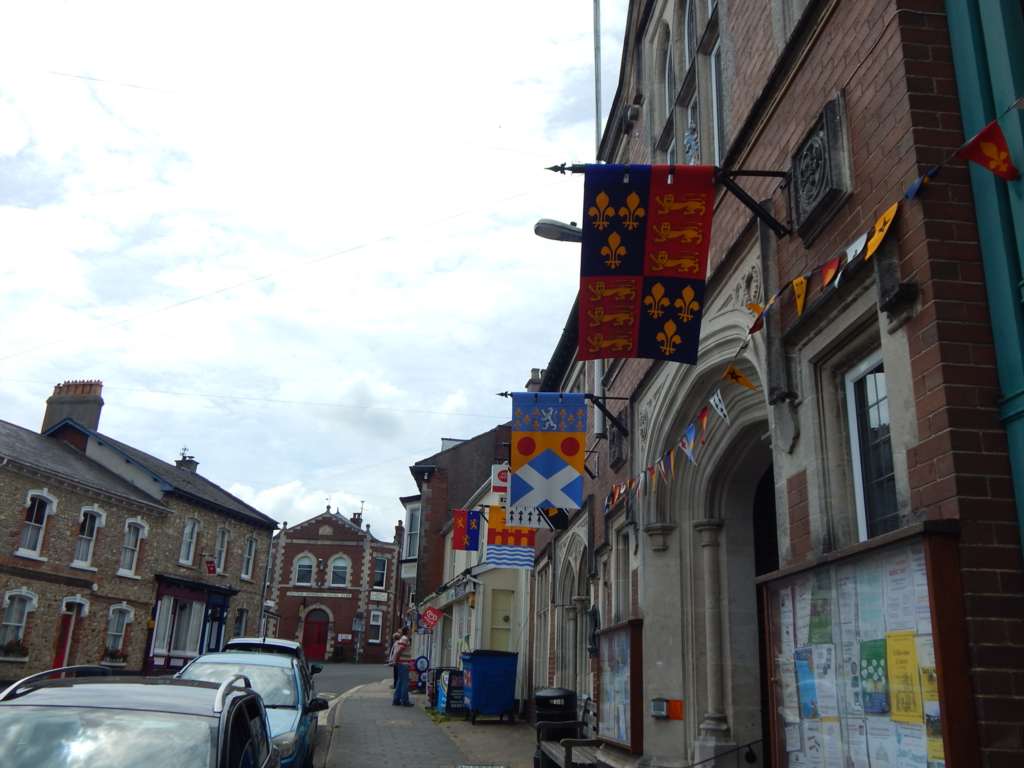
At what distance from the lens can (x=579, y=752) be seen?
10641 mm

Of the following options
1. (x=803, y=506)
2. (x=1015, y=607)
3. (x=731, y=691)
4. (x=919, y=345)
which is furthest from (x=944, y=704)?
(x=731, y=691)

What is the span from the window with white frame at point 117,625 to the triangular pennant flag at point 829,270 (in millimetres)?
29983

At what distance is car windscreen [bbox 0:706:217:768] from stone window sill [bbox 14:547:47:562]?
79.9 feet

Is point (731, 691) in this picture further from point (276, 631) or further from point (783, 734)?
point (276, 631)

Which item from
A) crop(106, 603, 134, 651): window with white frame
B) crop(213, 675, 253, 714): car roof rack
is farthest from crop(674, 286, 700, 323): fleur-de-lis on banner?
crop(106, 603, 134, 651): window with white frame

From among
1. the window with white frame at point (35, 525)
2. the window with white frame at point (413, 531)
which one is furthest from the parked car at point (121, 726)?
the window with white frame at point (413, 531)

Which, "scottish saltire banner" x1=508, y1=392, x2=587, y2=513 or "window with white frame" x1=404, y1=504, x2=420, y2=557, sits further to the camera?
"window with white frame" x1=404, y1=504, x2=420, y2=557

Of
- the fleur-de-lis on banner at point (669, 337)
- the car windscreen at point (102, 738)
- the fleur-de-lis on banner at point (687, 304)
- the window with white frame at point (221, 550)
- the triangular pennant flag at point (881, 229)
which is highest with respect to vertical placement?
the window with white frame at point (221, 550)

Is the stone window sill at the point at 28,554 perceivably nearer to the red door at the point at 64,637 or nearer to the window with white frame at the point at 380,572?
the red door at the point at 64,637

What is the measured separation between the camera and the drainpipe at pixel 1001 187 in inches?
165

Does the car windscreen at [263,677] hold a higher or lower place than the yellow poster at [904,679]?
lower

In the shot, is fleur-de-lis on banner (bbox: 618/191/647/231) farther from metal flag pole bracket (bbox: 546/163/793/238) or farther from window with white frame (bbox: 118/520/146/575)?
window with white frame (bbox: 118/520/146/575)

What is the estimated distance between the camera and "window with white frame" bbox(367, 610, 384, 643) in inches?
2557

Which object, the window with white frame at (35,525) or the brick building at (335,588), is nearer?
the window with white frame at (35,525)
